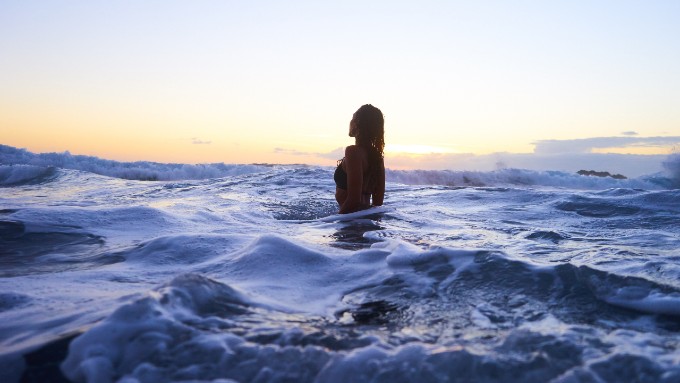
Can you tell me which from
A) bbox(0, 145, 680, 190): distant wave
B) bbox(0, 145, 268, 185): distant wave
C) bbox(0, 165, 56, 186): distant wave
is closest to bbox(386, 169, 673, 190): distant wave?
bbox(0, 145, 680, 190): distant wave

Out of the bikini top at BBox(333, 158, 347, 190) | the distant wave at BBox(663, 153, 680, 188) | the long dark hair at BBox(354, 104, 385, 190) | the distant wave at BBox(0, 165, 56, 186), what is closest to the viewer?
the long dark hair at BBox(354, 104, 385, 190)

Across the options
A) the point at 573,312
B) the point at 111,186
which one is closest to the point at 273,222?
the point at 573,312

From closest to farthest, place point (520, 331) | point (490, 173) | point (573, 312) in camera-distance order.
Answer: point (520, 331), point (573, 312), point (490, 173)

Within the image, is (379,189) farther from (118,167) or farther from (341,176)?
(118,167)

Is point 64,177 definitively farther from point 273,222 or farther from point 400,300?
point 400,300

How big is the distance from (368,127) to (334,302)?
Answer: 11.8 feet

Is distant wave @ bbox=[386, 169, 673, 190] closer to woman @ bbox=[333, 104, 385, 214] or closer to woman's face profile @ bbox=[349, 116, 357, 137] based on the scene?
woman @ bbox=[333, 104, 385, 214]

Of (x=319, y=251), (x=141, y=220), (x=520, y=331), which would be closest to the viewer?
(x=520, y=331)

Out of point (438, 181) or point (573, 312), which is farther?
point (438, 181)

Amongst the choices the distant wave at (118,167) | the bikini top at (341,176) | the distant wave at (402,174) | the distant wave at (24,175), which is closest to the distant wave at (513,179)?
the distant wave at (402,174)

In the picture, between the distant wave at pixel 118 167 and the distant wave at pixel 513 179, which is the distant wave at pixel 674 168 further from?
the distant wave at pixel 118 167

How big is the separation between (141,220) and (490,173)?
16.4 meters

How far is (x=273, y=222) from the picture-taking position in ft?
19.2

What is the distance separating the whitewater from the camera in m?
1.74
